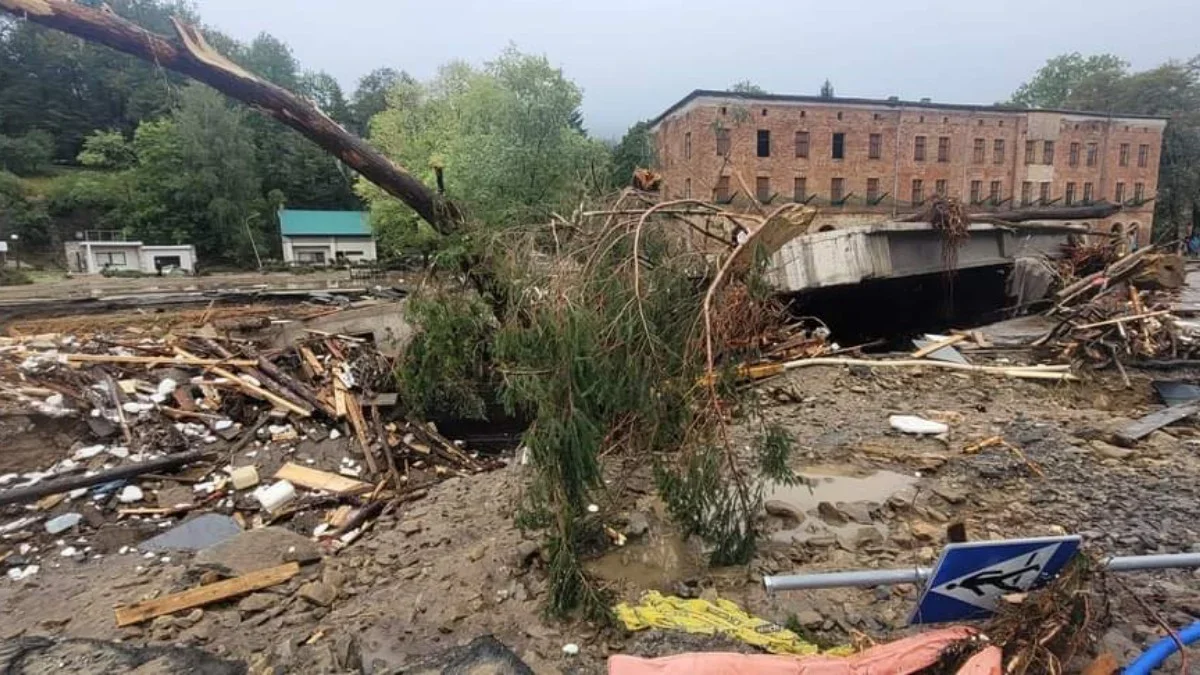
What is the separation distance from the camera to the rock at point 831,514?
5223 millimetres

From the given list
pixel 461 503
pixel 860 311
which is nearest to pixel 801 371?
pixel 860 311

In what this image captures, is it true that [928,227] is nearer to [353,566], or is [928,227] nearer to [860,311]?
[860,311]

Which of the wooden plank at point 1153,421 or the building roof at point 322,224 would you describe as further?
the building roof at point 322,224

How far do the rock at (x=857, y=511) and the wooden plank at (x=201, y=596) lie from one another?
4.98 meters

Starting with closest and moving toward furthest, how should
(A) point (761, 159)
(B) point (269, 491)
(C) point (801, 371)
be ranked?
(B) point (269, 491), (C) point (801, 371), (A) point (761, 159)

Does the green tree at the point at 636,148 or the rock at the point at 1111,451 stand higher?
the green tree at the point at 636,148

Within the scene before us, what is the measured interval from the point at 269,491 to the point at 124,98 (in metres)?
78.5

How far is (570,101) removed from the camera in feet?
84.5

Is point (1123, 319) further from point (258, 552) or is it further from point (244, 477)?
point (244, 477)

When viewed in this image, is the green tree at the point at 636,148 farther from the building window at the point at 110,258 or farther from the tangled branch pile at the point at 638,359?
the building window at the point at 110,258

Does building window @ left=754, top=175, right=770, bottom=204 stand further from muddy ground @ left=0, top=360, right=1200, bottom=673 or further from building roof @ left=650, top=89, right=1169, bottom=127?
muddy ground @ left=0, top=360, right=1200, bottom=673

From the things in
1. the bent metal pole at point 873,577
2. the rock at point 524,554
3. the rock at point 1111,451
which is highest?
the bent metal pole at point 873,577

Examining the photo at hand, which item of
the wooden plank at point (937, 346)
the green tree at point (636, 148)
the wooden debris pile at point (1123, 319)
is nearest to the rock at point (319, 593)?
the wooden plank at point (937, 346)

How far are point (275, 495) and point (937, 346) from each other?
11.1 meters
